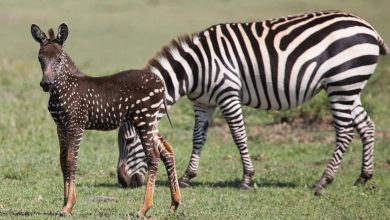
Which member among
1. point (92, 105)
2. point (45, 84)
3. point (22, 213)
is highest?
point (45, 84)

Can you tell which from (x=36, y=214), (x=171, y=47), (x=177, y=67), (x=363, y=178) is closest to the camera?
(x=36, y=214)

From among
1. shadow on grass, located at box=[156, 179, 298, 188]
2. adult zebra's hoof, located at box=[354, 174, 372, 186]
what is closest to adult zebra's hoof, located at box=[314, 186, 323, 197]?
shadow on grass, located at box=[156, 179, 298, 188]

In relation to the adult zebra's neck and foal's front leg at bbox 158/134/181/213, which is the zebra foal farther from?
the adult zebra's neck

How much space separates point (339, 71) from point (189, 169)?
2379 mm

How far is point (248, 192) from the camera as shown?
11000 mm

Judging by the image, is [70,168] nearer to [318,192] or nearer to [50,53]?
[50,53]

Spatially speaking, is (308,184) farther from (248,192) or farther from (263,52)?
(263,52)

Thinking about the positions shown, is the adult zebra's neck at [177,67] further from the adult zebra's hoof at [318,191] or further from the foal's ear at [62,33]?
the foal's ear at [62,33]

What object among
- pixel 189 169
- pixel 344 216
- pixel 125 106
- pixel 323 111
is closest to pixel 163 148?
pixel 125 106

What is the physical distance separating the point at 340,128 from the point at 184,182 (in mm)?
2223

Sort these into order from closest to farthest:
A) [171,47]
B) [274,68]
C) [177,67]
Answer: [177,67] → [171,47] → [274,68]

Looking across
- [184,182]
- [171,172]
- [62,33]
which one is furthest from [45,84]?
[184,182]

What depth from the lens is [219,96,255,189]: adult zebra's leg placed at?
11.4 metres

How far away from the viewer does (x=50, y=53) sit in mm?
8102
